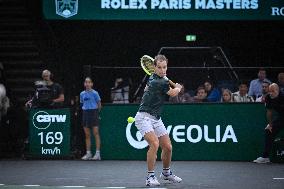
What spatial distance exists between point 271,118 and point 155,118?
16.5 ft

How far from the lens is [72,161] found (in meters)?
16.0

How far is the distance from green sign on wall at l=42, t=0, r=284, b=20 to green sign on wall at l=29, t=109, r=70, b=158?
3.10m

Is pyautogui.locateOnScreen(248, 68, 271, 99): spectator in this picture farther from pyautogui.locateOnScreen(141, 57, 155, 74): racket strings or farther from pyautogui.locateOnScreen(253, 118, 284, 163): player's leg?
pyautogui.locateOnScreen(141, 57, 155, 74): racket strings

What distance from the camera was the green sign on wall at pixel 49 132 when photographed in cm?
1653

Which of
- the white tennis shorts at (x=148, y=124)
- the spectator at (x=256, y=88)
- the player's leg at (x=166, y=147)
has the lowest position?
the player's leg at (x=166, y=147)

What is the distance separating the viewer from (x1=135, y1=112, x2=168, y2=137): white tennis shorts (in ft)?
37.2

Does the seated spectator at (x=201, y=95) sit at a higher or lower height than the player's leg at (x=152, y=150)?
higher

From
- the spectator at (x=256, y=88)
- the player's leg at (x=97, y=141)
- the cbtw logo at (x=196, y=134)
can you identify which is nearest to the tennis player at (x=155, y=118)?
the cbtw logo at (x=196, y=134)

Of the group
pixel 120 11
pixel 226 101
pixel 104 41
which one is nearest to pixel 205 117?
pixel 226 101

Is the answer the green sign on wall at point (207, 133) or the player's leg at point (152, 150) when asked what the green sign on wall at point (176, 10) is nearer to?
the green sign on wall at point (207, 133)

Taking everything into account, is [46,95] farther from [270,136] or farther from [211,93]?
[270,136]

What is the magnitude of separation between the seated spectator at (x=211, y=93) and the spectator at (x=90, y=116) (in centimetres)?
273

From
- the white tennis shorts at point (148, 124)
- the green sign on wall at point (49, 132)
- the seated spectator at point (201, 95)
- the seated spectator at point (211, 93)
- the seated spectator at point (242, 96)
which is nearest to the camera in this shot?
the white tennis shorts at point (148, 124)

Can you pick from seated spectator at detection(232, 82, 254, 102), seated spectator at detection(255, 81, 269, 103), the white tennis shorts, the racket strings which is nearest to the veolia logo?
seated spectator at detection(232, 82, 254, 102)
